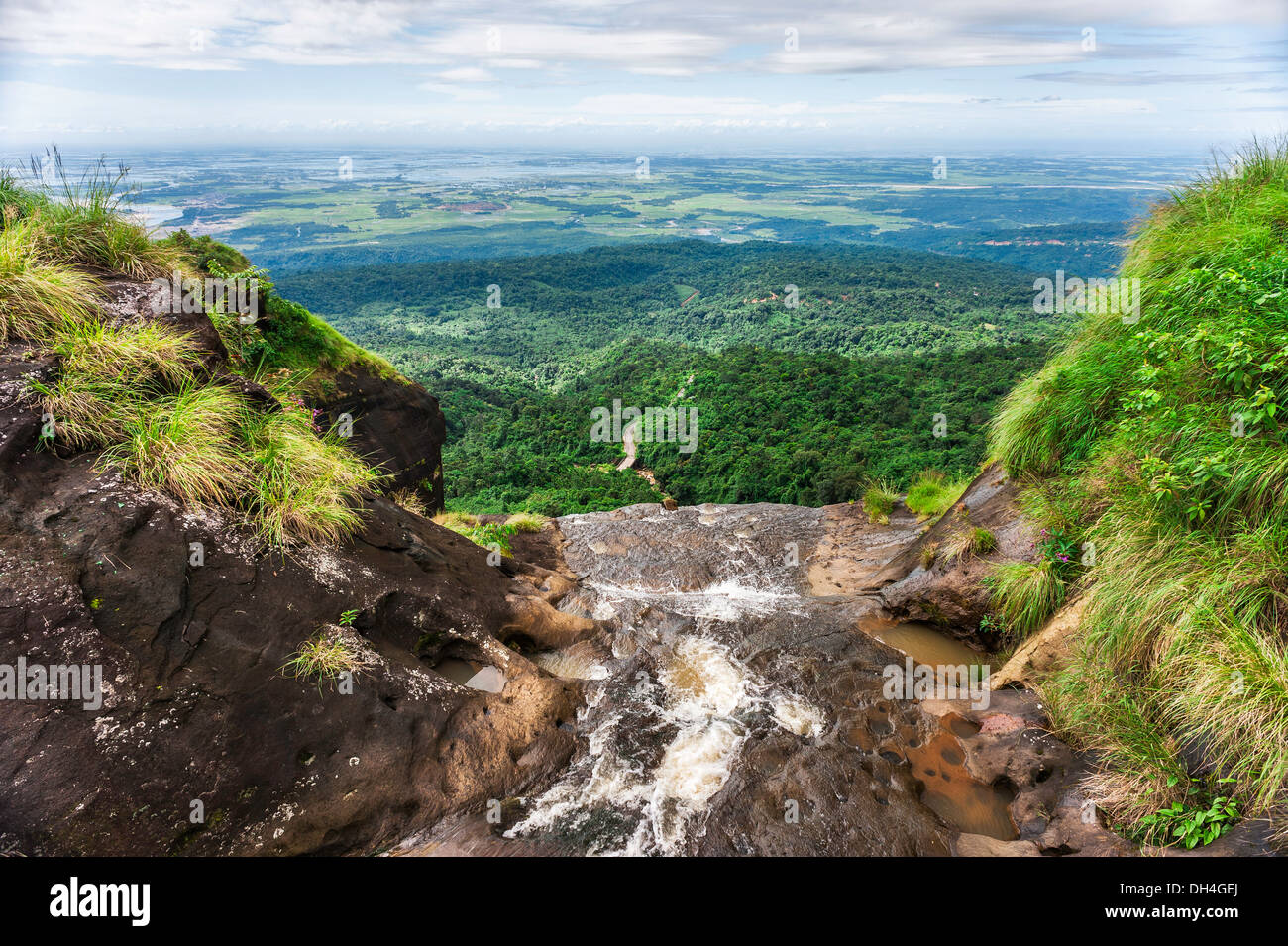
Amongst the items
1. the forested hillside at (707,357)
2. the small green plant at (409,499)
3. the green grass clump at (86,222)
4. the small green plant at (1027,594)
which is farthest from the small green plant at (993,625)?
the green grass clump at (86,222)

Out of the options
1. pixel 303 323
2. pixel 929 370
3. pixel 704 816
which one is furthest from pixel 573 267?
pixel 704 816

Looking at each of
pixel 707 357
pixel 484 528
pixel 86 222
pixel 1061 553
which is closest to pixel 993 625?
pixel 1061 553

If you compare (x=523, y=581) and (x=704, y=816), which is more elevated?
(x=523, y=581)

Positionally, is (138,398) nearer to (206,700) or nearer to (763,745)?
(206,700)

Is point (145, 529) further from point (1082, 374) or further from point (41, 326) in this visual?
point (1082, 374)

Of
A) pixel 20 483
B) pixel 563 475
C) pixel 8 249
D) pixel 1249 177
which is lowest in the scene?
pixel 563 475

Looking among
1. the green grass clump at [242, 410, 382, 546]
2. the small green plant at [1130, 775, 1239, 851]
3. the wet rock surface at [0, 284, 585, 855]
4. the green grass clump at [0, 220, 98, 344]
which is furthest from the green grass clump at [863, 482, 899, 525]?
the green grass clump at [0, 220, 98, 344]
